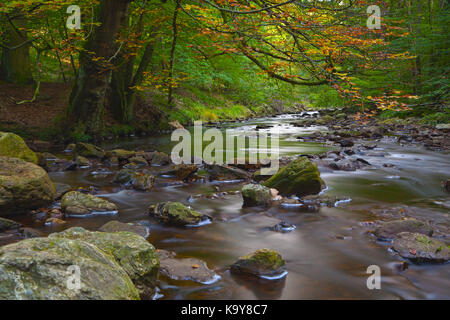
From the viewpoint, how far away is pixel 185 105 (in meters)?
19.4

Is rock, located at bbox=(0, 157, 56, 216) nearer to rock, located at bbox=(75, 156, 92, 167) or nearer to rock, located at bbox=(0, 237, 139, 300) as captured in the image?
rock, located at bbox=(0, 237, 139, 300)

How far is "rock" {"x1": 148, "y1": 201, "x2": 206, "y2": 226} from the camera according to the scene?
3.70 meters

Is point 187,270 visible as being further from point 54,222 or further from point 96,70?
point 96,70

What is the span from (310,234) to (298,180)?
1.48 meters

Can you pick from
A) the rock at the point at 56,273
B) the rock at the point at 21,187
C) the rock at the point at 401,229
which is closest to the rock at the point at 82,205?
the rock at the point at 21,187

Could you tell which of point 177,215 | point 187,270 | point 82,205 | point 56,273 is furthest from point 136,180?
point 56,273

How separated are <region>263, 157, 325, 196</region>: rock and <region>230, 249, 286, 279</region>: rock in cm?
229

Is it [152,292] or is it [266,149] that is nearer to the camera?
[152,292]

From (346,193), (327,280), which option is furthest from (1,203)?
(346,193)

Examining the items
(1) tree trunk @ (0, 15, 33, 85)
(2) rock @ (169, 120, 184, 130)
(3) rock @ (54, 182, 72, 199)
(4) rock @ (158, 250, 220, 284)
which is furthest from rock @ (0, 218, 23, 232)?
(2) rock @ (169, 120, 184, 130)

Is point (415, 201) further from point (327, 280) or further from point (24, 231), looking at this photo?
point (24, 231)

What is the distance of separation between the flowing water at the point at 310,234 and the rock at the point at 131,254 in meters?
0.18

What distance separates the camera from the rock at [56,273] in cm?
148
